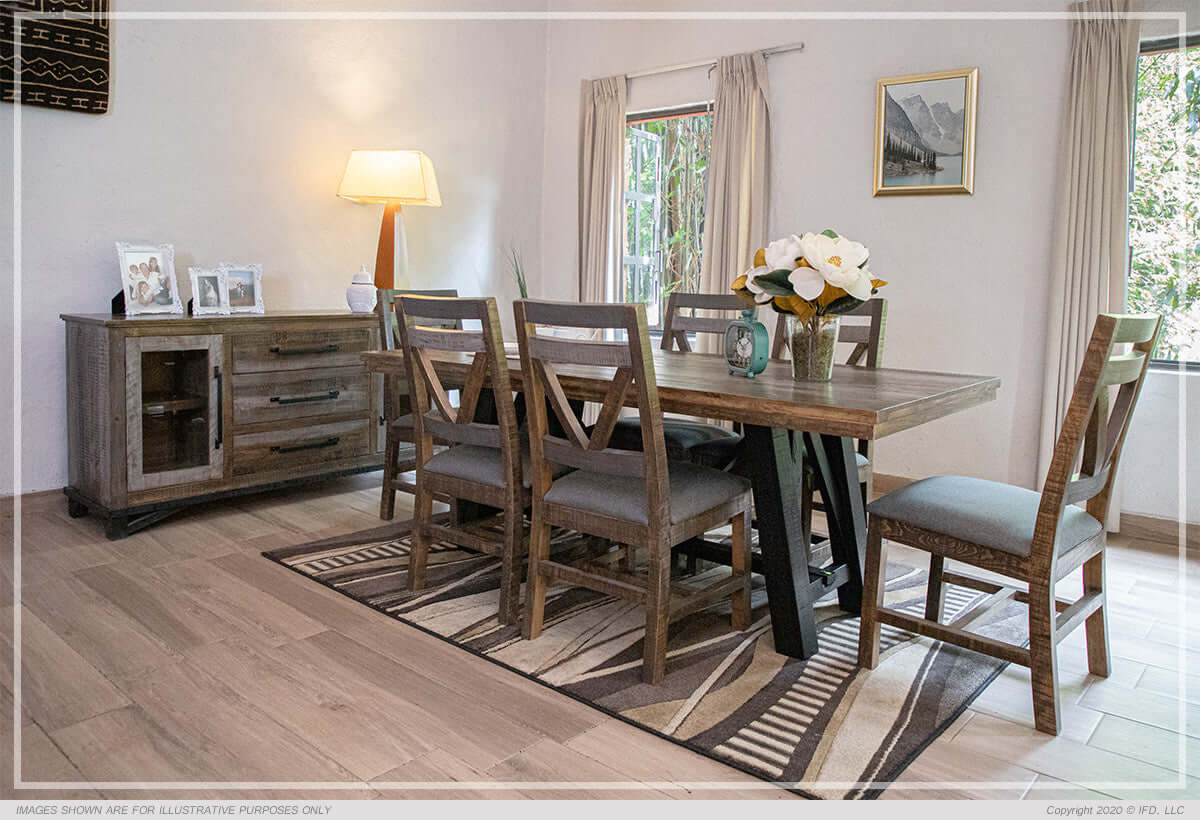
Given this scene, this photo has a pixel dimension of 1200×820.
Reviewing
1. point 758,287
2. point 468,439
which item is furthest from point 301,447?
point 758,287

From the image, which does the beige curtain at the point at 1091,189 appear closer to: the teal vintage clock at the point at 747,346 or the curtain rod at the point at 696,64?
the curtain rod at the point at 696,64

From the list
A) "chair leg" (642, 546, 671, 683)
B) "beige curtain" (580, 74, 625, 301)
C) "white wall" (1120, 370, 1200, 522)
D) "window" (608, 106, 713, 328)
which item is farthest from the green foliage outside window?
"chair leg" (642, 546, 671, 683)

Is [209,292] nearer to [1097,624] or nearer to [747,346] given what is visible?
[747,346]

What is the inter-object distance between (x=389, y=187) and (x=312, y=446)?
1289 millimetres

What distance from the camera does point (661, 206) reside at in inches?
209

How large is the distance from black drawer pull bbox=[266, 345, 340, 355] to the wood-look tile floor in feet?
3.54

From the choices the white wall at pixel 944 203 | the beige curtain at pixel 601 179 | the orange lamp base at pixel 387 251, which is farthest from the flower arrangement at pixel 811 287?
the beige curtain at pixel 601 179

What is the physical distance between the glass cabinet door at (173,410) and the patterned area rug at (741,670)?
72cm

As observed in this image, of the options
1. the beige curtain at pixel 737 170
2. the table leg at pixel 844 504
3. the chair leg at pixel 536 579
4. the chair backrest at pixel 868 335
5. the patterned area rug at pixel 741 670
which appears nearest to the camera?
the patterned area rug at pixel 741 670

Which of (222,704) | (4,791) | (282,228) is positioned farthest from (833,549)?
(282,228)

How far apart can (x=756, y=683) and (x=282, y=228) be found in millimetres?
3160

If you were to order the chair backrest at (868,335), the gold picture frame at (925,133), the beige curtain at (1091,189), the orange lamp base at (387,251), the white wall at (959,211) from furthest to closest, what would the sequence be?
the orange lamp base at (387,251) → the gold picture frame at (925,133) → the white wall at (959,211) → the beige curtain at (1091,189) → the chair backrest at (868,335)

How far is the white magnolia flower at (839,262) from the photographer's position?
2295 mm
